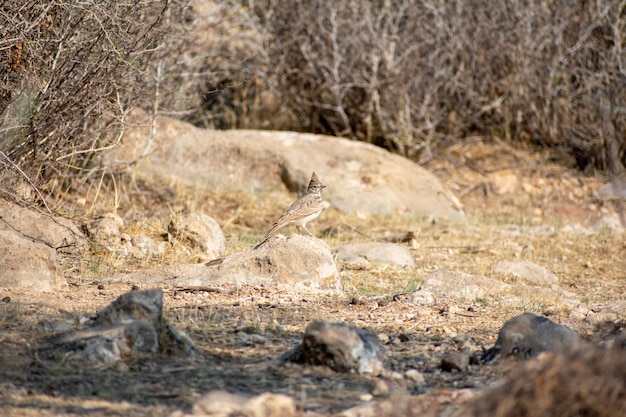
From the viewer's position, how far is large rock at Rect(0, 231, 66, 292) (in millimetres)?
5176

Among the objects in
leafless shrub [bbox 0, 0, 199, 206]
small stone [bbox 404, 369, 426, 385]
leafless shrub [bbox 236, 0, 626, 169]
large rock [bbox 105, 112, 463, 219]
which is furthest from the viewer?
leafless shrub [bbox 236, 0, 626, 169]

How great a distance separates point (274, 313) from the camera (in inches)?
202

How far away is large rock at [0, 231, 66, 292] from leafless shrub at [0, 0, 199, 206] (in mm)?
1106

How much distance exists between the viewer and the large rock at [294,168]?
1078 centimetres

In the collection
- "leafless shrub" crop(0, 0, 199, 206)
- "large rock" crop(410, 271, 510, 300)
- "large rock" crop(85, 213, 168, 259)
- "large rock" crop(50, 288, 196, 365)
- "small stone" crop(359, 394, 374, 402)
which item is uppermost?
"leafless shrub" crop(0, 0, 199, 206)

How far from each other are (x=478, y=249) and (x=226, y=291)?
4.06 m

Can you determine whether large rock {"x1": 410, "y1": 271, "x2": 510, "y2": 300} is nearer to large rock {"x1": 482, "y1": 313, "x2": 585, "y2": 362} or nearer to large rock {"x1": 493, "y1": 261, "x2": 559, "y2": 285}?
large rock {"x1": 493, "y1": 261, "x2": 559, "y2": 285}

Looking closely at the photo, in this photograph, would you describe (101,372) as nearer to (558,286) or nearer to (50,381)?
(50,381)

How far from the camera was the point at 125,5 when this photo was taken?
22.9 ft

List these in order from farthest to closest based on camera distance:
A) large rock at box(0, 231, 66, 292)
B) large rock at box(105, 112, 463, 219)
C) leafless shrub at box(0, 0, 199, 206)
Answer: large rock at box(105, 112, 463, 219)
leafless shrub at box(0, 0, 199, 206)
large rock at box(0, 231, 66, 292)

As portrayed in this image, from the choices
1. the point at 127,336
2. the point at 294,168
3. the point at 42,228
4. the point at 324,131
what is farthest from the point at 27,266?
the point at 324,131

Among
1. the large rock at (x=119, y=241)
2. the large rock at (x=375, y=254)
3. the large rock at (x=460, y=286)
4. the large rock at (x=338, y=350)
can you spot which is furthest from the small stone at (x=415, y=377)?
the large rock at (x=375, y=254)

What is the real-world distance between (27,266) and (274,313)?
1628 mm

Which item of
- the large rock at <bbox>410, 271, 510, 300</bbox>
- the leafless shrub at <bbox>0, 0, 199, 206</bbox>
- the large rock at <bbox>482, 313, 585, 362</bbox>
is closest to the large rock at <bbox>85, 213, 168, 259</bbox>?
the leafless shrub at <bbox>0, 0, 199, 206</bbox>
